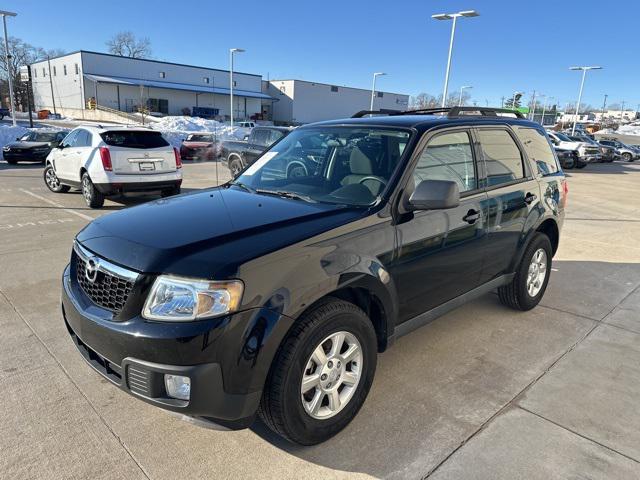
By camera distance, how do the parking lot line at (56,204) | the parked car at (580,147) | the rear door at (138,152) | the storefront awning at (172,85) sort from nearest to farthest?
the parking lot line at (56,204) < the rear door at (138,152) < the parked car at (580,147) < the storefront awning at (172,85)

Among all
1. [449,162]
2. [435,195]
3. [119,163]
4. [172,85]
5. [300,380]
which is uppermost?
[172,85]

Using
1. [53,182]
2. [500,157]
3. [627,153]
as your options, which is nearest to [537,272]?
[500,157]

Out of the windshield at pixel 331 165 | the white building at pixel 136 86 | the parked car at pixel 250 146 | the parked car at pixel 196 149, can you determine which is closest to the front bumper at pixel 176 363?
the windshield at pixel 331 165

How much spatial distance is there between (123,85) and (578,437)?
211 feet

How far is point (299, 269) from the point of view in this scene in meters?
2.34

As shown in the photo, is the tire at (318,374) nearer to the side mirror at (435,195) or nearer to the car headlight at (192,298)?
the car headlight at (192,298)

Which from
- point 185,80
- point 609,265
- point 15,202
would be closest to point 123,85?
point 185,80

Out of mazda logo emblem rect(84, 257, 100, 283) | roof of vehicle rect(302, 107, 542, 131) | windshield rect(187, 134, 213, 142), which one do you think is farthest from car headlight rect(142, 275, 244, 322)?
windshield rect(187, 134, 213, 142)

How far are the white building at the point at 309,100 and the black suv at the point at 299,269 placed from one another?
66.3 meters

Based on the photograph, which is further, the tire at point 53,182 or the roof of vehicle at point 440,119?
the tire at point 53,182

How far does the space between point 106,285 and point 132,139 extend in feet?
25.3

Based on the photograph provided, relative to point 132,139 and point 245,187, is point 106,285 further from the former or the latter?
point 132,139

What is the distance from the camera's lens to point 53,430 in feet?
8.68

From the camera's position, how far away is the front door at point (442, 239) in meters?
3.00
